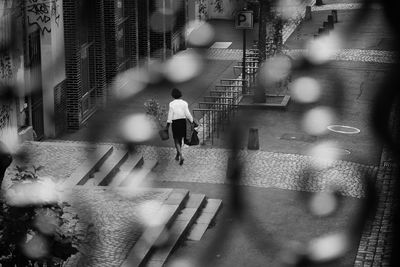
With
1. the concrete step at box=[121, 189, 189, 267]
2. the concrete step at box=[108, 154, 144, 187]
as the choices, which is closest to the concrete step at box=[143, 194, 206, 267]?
the concrete step at box=[121, 189, 189, 267]

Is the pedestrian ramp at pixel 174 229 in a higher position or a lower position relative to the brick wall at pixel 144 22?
lower

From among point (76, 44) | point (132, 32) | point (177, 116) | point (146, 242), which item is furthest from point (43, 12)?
point (146, 242)

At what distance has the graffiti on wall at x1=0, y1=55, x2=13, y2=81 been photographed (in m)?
1.18

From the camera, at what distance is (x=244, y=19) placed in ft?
3.84

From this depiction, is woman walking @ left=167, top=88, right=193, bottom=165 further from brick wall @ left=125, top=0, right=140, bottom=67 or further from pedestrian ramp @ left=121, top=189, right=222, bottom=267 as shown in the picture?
pedestrian ramp @ left=121, top=189, right=222, bottom=267

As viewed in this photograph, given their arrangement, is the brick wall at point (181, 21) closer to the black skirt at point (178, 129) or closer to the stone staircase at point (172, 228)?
the black skirt at point (178, 129)

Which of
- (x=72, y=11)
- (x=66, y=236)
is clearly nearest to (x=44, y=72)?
(x=72, y=11)

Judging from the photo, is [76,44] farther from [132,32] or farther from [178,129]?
[178,129]

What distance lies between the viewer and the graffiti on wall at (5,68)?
1183 mm

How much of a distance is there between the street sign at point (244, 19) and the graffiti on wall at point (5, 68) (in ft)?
0.98

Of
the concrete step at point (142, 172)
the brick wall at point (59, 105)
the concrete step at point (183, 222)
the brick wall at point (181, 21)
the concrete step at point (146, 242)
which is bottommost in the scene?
the concrete step at point (183, 222)

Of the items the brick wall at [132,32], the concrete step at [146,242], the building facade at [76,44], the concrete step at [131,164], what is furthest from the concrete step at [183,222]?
the building facade at [76,44]

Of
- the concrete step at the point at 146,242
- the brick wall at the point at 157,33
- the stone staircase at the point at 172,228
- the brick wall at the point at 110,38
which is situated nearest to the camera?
the brick wall at the point at 157,33

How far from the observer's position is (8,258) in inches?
263
